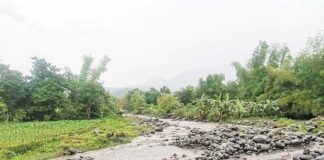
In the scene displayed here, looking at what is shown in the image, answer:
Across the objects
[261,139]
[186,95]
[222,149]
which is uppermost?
[186,95]

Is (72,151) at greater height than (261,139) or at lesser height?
lesser

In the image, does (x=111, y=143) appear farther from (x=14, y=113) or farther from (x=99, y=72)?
(x=99, y=72)

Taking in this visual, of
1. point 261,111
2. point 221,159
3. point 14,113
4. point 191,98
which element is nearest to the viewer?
point 221,159

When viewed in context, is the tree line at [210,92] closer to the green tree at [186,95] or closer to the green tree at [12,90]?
the green tree at [12,90]

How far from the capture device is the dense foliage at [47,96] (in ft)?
122

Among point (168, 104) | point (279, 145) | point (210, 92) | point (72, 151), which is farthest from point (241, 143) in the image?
point (210, 92)

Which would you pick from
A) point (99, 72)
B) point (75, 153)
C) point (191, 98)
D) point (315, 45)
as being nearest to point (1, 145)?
point (75, 153)

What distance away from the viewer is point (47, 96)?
38.2 meters

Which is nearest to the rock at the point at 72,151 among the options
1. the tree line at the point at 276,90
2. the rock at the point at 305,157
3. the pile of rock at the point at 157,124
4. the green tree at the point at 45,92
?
the pile of rock at the point at 157,124

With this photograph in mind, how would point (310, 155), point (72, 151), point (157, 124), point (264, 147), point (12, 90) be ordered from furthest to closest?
point (12, 90), point (157, 124), point (72, 151), point (264, 147), point (310, 155)

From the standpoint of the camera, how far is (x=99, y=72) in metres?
48.5

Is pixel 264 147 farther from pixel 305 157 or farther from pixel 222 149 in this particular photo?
pixel 305 157

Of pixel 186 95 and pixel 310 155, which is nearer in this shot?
pixel 310 155

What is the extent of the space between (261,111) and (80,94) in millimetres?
19675
